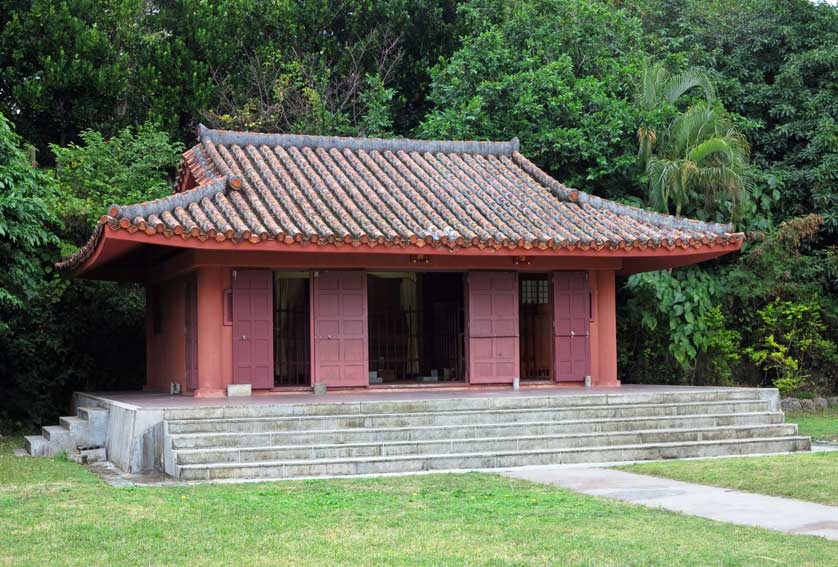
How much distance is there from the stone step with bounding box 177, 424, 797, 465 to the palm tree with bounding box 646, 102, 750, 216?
6.95 meters

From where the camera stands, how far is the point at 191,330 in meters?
16.0

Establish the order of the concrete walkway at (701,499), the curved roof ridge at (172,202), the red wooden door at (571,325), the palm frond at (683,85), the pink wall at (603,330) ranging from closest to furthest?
the concrete walkway at (701,499) → the curved roof ridge at (172,202) → the red wooden door at (571,325) → the pink wall at (603,330) → the palm frond at (683,85)

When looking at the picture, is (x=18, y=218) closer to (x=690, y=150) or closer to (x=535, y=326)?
(x=535, y=326)

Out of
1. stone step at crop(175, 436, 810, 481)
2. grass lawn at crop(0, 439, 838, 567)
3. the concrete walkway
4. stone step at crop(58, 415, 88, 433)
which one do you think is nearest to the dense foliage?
stone step at crop(58, 415, 88, 433)

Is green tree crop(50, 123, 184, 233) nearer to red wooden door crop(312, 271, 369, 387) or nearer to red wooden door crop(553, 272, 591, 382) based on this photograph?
red wooden door crop(312, 271, 369, 387)

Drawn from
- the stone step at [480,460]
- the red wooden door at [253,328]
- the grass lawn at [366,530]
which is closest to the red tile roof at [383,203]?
the red wooden door at [253,328]

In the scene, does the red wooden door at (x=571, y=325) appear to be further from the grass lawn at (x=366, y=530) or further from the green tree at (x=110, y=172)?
the green tree at (x=110, y=172)

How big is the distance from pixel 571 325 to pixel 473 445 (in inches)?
199

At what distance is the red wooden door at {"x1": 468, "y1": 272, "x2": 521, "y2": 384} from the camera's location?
1645 centimetres

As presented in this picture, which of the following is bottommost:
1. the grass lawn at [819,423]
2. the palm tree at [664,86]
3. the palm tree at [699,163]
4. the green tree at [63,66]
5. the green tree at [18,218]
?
the grass lawn at [819,423]

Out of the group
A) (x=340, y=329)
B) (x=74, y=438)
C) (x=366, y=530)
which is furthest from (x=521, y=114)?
(x=366, y=530)

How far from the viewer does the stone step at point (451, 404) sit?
1251cm

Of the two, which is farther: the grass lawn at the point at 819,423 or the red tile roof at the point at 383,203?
the grass lawn at the point at 819,423

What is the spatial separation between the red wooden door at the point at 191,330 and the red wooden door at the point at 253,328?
0.69 meters
